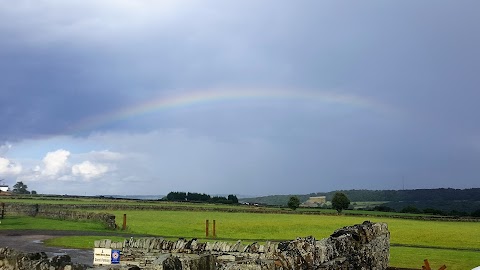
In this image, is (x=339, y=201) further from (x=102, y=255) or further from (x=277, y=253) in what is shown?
(x=277, y=253)

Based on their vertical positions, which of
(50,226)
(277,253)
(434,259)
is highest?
(277,253)

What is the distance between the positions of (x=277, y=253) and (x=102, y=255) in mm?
8481

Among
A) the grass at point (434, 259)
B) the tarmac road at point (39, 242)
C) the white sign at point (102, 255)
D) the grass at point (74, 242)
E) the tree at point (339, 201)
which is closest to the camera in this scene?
the white sign at point (102, 255)

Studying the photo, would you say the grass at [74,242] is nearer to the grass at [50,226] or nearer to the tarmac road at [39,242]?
the tarmac road at [39,242]

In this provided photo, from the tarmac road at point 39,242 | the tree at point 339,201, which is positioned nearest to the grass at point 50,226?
the tarmac road at point 39,242

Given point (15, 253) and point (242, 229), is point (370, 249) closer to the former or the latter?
point (15, 253)

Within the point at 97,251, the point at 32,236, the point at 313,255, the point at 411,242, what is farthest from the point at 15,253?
the point at 411,242

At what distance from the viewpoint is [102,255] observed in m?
14.5

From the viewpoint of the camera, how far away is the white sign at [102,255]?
14.3 meters

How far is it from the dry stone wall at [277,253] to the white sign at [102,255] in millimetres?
792

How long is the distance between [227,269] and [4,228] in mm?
35634

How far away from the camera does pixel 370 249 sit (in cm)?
1274

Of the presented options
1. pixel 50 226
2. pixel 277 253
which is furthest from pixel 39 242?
pixel 277 253

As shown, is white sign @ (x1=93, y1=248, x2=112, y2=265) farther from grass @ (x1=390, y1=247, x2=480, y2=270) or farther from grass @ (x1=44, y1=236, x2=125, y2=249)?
grass @ (x1=390, y1=247, x2=480, y2=270)
